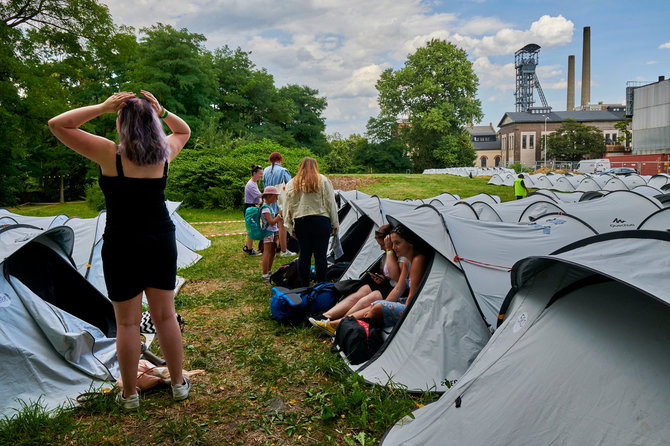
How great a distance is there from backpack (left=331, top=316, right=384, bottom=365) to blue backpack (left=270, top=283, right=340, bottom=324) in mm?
806

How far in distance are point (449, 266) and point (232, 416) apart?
2.22 meters

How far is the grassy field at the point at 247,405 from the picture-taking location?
9.37 ft

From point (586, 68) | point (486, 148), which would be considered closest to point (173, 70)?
point (486, 148)

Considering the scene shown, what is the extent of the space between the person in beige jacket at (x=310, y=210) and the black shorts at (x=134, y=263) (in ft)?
8.64

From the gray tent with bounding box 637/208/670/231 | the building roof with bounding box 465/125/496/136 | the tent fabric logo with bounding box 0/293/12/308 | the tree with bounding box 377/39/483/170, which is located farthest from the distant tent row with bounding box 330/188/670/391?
the building roof with bounding box 465/125/496/136

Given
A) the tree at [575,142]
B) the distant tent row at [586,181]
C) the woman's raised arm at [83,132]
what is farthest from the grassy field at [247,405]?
the tree at [575,142]

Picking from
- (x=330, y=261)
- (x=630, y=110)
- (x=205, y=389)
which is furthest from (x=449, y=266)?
(x=630, y=110)

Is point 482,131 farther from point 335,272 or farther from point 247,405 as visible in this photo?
point 247,405

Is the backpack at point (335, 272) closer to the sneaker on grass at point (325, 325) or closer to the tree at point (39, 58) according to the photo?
the sneaker on grass at point (325, 325)

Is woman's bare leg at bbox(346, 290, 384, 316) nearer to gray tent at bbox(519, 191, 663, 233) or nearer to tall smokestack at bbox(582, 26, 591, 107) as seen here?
gray tent at bbox(519, 191, 663, 233)

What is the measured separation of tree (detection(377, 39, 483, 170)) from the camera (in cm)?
4444

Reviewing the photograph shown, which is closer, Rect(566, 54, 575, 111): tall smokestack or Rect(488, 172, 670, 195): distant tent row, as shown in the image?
Rect(488, 172, 670, 195): distant tent row

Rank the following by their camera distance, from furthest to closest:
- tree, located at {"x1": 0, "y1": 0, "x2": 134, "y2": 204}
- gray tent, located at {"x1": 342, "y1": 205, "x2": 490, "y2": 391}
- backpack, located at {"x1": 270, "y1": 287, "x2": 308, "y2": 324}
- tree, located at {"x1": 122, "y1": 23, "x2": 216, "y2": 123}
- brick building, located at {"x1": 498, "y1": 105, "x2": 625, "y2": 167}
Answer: brick building, located at {"x1": 498, "y1": 105, "x2": 625, "y2": 167} → tree, located at {"x1": 122, "y1": 23, "x2": 216, "y2": 123} → tree, located at {"x1": 0, "y1": 0, "x2": 134, "y2": 204} → backpack, located at {"x1": 270, "y1": 287, "x2": 308, "y2": 324} → gray tent, located at {"x1": 342, "y1": 205, "x2": 490, "y2": 391}

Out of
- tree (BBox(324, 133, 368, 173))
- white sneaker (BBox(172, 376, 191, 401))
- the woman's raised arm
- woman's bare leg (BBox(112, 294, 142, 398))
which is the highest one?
tree (BBox(324, 133, 368, 173))
